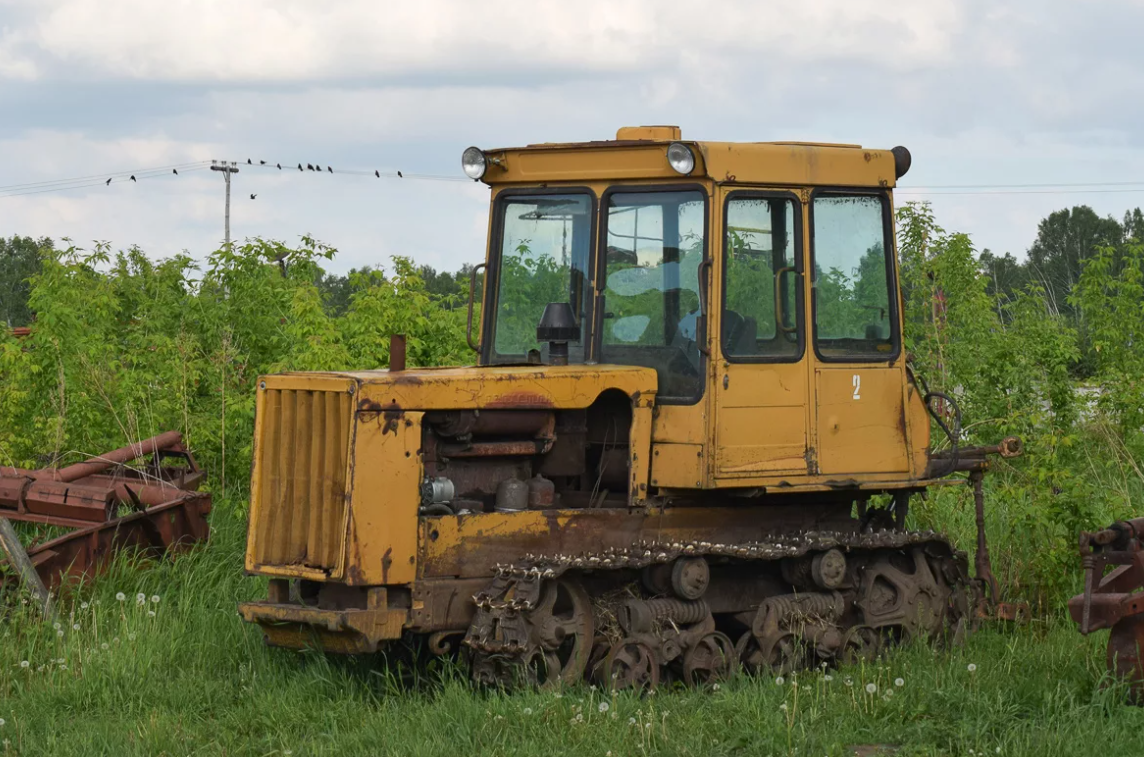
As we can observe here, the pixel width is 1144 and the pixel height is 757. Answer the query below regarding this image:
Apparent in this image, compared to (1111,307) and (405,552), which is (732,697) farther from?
(1111,307)

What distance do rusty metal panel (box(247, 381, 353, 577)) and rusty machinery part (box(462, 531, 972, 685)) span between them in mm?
822

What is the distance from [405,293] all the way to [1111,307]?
5777mm

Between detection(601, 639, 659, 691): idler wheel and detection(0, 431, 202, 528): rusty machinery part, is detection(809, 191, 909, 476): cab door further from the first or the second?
detection(0, 431, 202, 528): rusty machinery part

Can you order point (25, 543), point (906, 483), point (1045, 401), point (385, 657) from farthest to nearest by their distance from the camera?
point (1045, 401) → point (25, 543) → point (906, 483) → point (385, 657)

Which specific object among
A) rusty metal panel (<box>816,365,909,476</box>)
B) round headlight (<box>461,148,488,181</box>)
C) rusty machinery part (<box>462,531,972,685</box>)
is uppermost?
round headlight (<box>461,148,488,181</box>)

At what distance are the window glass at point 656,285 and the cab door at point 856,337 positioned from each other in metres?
0.74

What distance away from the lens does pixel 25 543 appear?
10367 millimetres

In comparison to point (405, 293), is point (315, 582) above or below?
below

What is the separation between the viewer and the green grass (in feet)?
21.0

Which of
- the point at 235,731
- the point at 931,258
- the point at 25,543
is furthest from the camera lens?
the point at 931,258

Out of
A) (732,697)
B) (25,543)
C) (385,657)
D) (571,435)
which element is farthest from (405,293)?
(732,697)

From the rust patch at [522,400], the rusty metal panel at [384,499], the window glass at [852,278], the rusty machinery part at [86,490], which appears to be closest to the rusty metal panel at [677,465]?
the rust patch at [522,400]

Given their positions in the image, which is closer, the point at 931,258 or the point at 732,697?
the point at 732,697

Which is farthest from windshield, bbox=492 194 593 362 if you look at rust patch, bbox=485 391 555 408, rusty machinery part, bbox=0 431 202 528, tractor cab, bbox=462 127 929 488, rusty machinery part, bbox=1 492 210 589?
rusty machinery part, bbox=0 431 202 528
